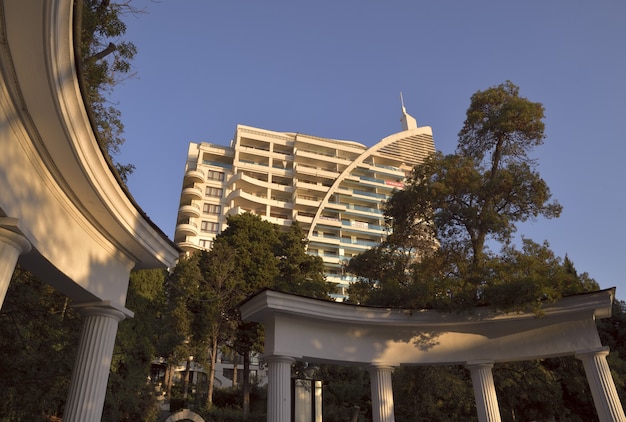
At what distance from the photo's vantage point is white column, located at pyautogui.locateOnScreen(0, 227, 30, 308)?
5.48m

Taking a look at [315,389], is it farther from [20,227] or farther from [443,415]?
[443,415]

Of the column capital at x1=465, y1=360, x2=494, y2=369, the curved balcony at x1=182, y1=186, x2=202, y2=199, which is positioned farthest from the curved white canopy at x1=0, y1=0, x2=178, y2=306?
the curved balcony at x1=182, y1=186, x2=202, y2=199

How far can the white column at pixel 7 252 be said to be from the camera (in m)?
5.48

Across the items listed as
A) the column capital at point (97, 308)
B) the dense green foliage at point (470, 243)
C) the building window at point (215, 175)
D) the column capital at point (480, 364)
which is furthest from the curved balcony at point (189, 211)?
the column capital at point (97, 308)

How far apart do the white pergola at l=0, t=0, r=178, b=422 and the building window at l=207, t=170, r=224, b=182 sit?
72999 mm

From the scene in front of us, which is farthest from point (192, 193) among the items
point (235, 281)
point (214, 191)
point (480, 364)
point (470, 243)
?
point (480, 364)

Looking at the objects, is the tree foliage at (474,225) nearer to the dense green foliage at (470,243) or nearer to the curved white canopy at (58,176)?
the dense green foliage at (470,243)

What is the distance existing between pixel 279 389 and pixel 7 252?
8018mm

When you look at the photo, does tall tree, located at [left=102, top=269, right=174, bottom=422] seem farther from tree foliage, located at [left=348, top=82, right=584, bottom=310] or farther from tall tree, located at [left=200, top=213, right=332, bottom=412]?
tree foliage, located at [left=348, top=82, right=584, bottom=310]

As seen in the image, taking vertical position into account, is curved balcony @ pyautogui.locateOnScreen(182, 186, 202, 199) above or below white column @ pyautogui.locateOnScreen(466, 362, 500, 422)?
above

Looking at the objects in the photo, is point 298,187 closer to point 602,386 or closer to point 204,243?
point 204,243

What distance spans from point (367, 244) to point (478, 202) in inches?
2655

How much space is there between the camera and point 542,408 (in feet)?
75.1

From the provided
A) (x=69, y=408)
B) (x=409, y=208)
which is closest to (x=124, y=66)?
(x=69, y=408)
